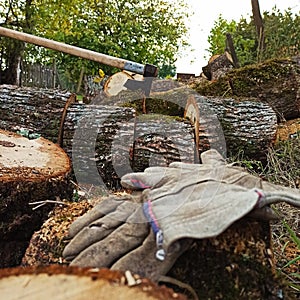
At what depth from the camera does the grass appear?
2.08 meters

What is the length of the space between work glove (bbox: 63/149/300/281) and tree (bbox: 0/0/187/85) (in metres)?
10.6

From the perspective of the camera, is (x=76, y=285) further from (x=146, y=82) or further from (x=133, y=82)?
(x=133, y=82)

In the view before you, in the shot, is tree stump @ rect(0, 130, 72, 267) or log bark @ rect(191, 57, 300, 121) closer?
tree stump @ rect(0, 130, 72, 267)

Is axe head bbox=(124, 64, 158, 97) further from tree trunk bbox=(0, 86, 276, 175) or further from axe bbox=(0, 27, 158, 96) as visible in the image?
tree trunk bbox=(0, 86, 276, 175)

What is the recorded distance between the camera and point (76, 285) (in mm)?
949

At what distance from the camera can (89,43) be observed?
12.8m

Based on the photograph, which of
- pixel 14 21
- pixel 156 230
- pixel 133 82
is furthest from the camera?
pixel 14 21

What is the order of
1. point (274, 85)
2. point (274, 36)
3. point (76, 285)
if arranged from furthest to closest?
point (274, 36), point (274, 85), point (76, 285)


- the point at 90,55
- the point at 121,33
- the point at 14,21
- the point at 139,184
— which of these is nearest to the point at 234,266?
the point at 139,184

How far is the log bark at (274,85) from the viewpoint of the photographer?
14.1 feet

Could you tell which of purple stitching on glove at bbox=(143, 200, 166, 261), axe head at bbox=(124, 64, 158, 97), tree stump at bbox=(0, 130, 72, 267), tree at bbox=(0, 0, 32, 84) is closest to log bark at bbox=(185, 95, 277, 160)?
axe head at bbox=(124, 64, 158, 97)

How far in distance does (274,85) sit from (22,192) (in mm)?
3005

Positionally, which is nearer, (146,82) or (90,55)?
(90,55)

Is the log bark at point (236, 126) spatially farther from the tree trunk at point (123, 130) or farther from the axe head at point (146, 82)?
the axe head at point (146, 82)
